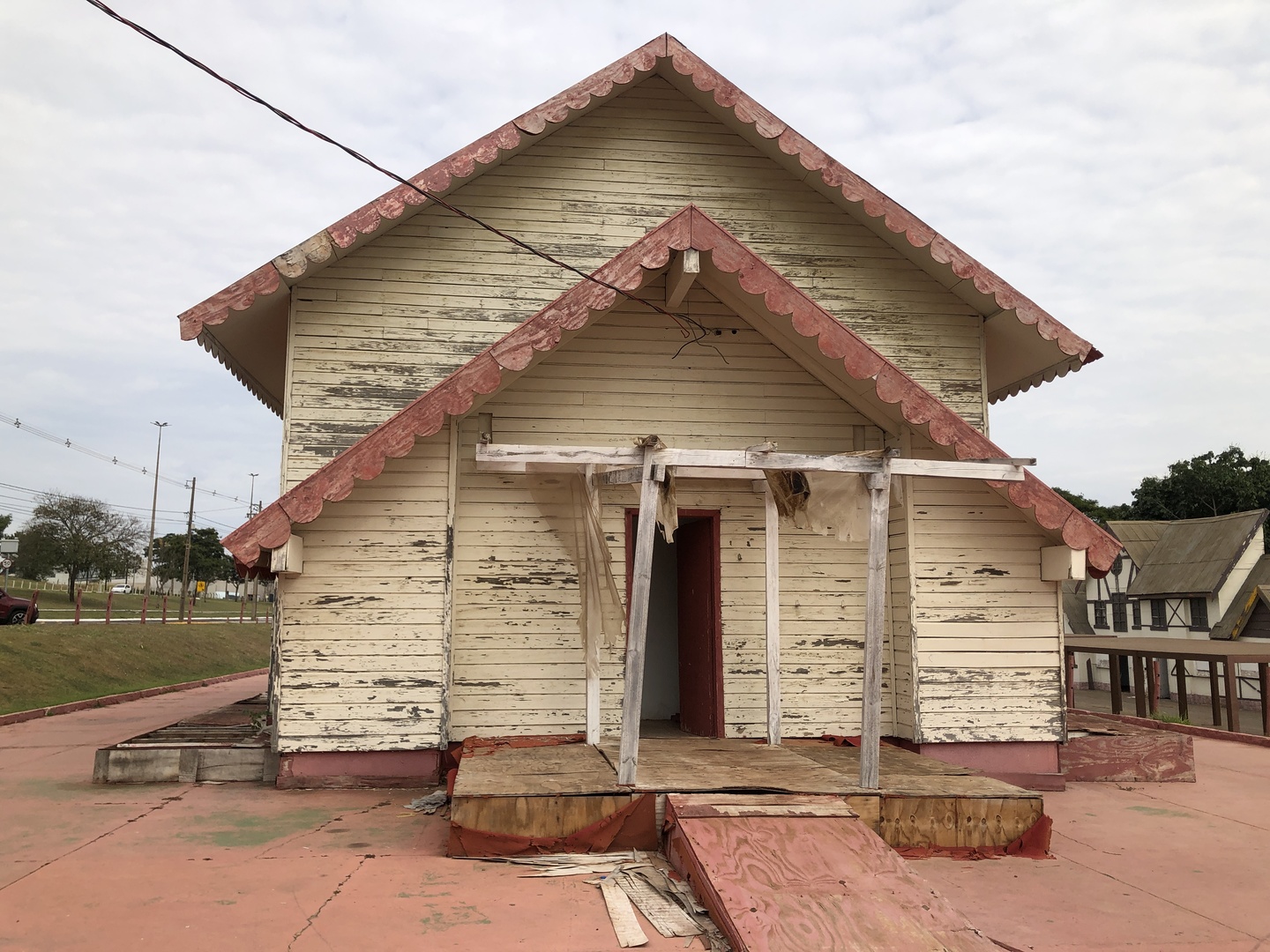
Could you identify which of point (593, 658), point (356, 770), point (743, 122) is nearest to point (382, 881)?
point (593, 658)

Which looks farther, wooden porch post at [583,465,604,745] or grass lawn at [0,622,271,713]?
grass lawn at [0,622,271,713]

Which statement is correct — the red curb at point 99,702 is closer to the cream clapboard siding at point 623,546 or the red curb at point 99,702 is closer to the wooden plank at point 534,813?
the cream clapboard siding at point 623,546

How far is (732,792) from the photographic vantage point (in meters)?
6.57

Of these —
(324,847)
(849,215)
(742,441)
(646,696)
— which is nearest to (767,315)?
(742,441)

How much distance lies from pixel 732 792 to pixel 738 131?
7.22 metres

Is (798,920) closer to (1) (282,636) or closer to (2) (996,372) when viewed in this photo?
(1) (282,636)

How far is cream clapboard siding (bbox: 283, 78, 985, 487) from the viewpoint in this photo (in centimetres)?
970

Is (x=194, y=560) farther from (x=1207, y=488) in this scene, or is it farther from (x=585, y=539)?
(x=585, y=539)

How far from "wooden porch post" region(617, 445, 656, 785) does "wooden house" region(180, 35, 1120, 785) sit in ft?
5.05

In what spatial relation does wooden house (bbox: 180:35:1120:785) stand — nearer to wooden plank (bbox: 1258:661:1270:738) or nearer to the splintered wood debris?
the splintered wood debris

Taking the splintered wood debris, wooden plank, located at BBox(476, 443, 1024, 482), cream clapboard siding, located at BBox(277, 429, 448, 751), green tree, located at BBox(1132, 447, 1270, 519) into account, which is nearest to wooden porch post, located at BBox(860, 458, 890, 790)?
wooden plank, located at BBox(476, 443, 1024, 482)

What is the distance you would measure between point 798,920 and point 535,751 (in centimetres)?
384

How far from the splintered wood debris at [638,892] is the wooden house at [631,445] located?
2227mm

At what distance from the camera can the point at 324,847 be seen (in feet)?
21.8
